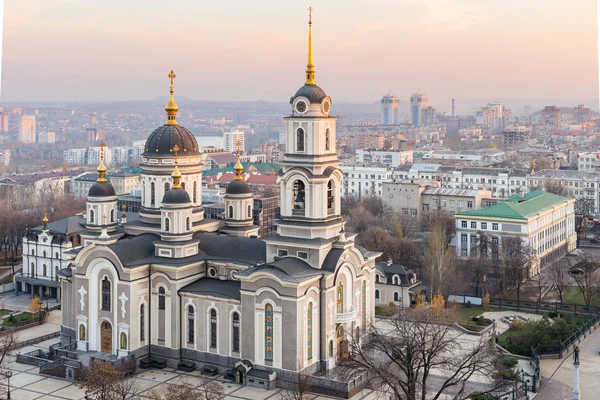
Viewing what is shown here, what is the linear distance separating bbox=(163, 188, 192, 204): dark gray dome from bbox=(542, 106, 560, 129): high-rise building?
474 ft

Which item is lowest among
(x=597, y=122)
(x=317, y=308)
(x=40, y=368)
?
(x=40, y=368)

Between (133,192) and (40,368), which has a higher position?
(133,192)

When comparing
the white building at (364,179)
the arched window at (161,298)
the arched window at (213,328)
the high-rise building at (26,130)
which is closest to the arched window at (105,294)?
the arched window at (161,298)

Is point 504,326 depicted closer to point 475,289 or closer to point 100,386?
point 475,289

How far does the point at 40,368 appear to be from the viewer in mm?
21781

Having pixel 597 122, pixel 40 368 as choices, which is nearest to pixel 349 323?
pixel 40 368

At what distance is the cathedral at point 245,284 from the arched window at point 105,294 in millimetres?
29

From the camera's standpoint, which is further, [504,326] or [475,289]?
[475,289]

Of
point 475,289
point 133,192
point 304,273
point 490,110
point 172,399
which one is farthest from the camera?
point 490,110

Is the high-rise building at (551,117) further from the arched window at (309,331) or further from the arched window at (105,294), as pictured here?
the arched window at (105,294)

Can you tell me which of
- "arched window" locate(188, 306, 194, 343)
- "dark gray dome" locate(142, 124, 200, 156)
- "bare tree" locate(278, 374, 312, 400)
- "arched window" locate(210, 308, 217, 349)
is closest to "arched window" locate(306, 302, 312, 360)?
"bare tree" locate(278, 374, 312, 400)

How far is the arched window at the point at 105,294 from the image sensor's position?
2247 centimetres

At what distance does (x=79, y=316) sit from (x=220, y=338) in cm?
431

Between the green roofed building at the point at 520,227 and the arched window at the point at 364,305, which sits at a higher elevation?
the green roofed building at the point at 520,227
